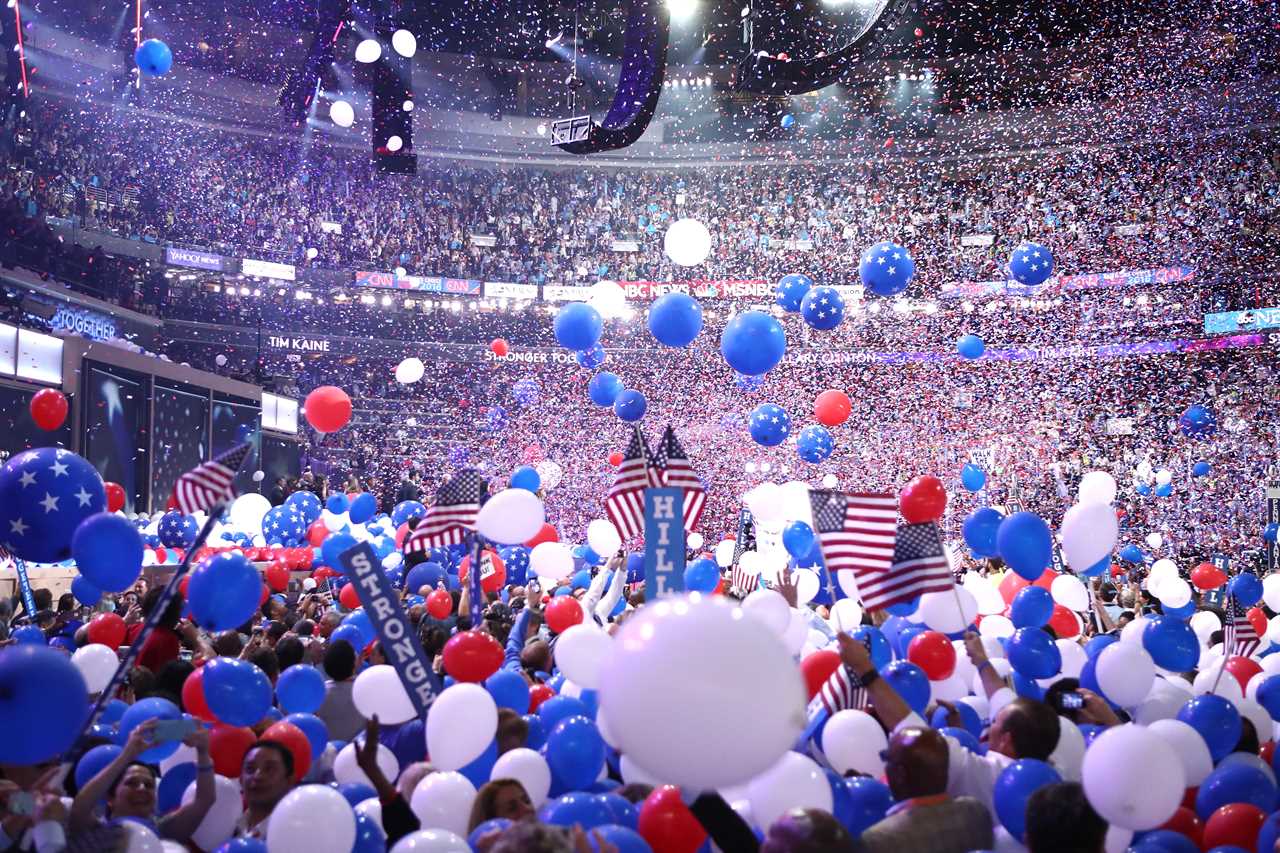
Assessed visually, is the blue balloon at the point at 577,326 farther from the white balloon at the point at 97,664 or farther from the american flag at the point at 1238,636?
the american flag at the point at 1238,636

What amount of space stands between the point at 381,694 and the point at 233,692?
518mm

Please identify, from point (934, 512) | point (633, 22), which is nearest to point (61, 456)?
point (934, 512)

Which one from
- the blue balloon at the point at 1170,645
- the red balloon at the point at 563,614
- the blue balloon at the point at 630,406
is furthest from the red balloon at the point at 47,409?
the blue balloon at the point at 1170,645

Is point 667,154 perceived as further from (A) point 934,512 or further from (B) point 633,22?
(A) point 934,512

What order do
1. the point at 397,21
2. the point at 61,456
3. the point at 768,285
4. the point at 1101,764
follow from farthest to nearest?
1. the point at 768,285
2. the point at 397,21
3. the point at 61,456
4. the point at 1101,764

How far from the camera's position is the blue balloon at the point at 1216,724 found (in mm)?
3629

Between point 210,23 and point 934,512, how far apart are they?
889 inches

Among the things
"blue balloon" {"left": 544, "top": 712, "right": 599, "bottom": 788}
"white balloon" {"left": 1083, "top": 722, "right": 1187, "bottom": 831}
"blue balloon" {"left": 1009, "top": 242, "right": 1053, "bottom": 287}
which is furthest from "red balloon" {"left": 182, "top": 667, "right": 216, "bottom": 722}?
"blue balloon" {"left": 1009, "top": 242, "right": 1053, "bottom": 287}

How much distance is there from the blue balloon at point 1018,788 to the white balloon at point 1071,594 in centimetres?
357

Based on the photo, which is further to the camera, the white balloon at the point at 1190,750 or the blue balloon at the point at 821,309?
the blue balloon at the point at 821,309

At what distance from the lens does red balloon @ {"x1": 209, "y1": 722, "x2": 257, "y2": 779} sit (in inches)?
140

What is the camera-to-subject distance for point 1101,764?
8.82 ft

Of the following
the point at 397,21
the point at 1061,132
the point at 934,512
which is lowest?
the point at 934,512

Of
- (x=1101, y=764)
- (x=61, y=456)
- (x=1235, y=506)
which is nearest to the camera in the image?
(x=1101, y=764)
